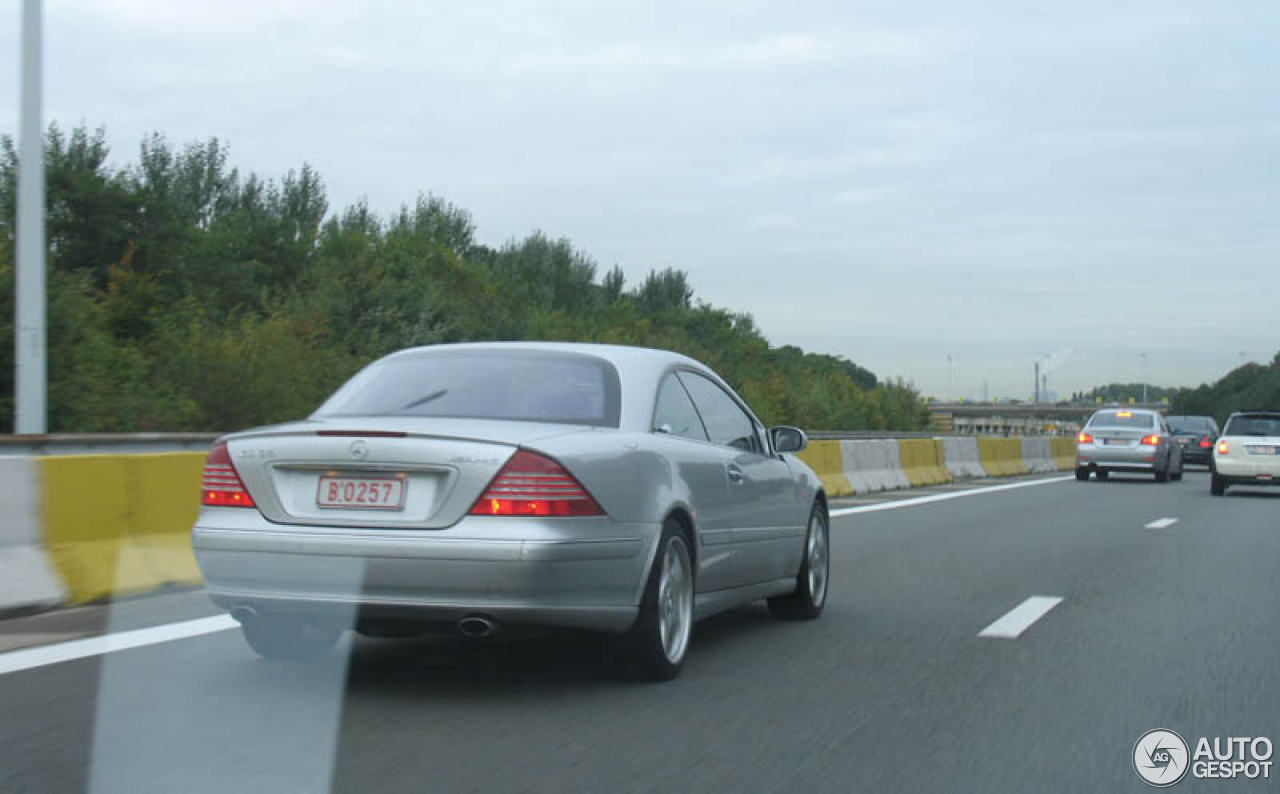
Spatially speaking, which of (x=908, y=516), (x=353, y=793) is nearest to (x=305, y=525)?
(x=353, y=793)

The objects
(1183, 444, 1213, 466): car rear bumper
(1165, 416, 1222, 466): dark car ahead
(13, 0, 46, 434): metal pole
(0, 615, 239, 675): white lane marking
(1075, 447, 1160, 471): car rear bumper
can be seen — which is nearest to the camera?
(0, 615, 239, 675): white lane marking

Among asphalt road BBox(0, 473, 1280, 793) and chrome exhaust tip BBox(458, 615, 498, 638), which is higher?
chrome exhaust tip BBox(458, 615, 498, 638)

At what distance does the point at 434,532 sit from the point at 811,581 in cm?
364

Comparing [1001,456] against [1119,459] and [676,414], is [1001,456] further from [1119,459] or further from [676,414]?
[676,414]

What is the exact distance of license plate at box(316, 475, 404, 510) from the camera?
5.86m

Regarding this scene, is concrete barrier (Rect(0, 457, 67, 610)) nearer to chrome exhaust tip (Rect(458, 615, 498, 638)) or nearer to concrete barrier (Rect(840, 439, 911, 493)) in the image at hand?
chrome exhaust tip (Rect(458, 615, 498, 638))

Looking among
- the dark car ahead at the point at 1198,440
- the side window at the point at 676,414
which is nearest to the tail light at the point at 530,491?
the side window at the point at 676,414

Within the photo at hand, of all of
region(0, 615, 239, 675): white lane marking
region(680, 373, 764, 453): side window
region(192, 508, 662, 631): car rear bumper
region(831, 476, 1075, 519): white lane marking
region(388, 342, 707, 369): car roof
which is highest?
region(388, 342, 707, 369): car roof

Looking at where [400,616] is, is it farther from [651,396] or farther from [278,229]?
[278,229]

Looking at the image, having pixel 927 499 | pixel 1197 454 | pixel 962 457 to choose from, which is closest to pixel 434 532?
pixel 927 499

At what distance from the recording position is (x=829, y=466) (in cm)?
2194

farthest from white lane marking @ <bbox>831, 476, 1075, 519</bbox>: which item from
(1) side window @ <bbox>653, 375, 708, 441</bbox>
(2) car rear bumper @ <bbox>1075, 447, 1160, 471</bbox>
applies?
(1) side window @ <bbox>653, 375, 708, 441</bbox>

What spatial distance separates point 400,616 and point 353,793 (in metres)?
1.30

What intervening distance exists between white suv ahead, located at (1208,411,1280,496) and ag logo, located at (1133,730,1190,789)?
2055 cm
